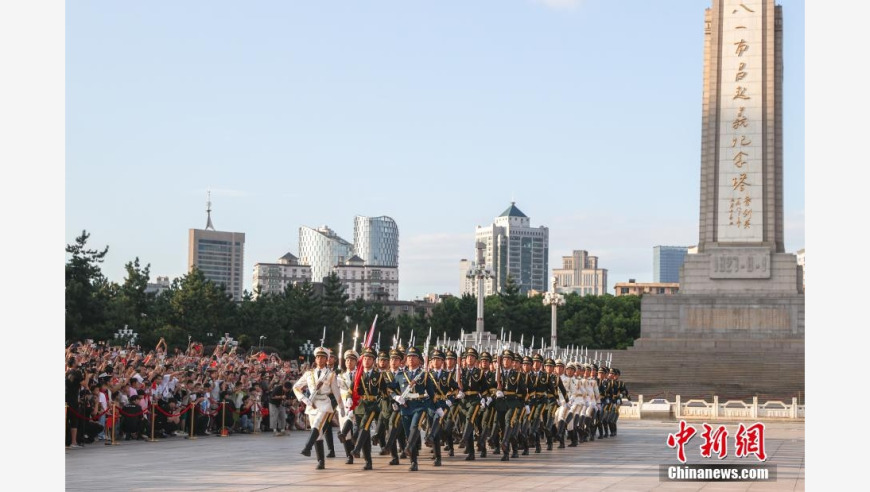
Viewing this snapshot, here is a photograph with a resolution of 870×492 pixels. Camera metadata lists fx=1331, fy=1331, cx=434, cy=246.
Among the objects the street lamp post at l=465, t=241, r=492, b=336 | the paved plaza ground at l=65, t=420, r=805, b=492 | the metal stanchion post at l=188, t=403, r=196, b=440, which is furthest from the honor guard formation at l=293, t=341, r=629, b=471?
the street lamp post at l=465, t=241, r=492, b=336

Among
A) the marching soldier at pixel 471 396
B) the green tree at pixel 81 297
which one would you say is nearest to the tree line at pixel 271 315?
the green tree at pixel 81 297

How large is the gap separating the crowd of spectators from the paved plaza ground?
0.49m

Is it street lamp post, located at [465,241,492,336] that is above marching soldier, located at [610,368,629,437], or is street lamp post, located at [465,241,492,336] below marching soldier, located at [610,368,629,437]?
above

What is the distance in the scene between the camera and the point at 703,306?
2004 inches

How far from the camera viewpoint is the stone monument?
162 feet

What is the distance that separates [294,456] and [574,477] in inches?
184

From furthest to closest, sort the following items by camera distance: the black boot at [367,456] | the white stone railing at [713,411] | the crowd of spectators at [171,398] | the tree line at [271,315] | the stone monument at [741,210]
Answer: the stone monument at [741,210]
the tree line at [271,315]
the white stone railing at [713,411]
the crowd of spectators at [171,398]
the black boot at [367,456]

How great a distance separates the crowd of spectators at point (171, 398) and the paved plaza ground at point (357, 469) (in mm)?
495

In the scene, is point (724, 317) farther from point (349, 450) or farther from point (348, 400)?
point (348, 400)

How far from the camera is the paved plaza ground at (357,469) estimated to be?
47.9ft

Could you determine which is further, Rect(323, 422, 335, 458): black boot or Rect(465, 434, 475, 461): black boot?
Rect(465, 434, 475, 461): black boot

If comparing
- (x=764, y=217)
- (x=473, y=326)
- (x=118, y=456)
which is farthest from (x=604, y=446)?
(x=473, y=326)

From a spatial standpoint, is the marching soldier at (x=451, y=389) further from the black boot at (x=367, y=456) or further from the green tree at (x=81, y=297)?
the green tree at (x=81, y=297)

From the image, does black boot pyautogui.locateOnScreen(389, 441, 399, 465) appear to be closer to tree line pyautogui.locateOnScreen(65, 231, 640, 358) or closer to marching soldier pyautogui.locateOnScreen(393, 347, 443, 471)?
marching soldier pyautogui.locateOnScreen(393, 347, 443, 471)
